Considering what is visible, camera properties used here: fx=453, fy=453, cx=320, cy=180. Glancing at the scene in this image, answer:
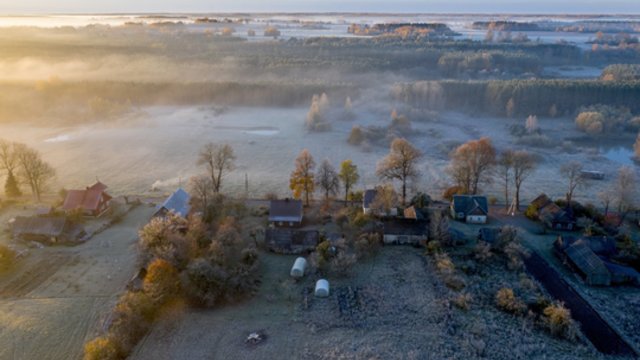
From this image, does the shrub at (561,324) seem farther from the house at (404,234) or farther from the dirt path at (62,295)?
the dirt path at (62,295)

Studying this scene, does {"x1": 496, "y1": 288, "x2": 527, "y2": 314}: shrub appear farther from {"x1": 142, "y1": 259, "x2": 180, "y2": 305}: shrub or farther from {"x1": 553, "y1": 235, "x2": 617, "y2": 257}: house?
{"x1": 142, "y1": 259, "x2": 180, "y2": 305}: shrub

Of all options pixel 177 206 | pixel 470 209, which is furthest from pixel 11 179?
pixel 470 209

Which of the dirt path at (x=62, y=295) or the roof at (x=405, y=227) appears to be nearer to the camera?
the dirt path at (x=62, y=295)

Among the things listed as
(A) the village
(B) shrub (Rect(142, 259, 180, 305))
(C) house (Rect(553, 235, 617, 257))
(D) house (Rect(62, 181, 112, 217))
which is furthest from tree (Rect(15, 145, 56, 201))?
(C) house (Rect(553, 235, 617, 257))

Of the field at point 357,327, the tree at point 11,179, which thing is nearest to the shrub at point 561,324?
the field at point 357,327

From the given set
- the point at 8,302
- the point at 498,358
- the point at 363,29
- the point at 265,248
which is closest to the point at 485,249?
the point at 498,358
